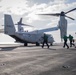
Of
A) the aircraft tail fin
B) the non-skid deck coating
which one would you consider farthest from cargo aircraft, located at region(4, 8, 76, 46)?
the non-skid deck coating

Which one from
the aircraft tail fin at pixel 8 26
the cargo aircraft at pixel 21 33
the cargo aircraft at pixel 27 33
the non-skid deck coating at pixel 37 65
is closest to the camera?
the non-skid deck coating at pixel 37 65

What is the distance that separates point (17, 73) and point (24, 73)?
0.26 m

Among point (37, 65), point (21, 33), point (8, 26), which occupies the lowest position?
point (37, 65)

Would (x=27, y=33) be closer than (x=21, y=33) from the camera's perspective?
No

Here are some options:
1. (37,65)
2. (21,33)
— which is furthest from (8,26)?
(37,65)

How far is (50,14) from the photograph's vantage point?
5922 cm

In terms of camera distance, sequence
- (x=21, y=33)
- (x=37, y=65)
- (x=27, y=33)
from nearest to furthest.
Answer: (x=37, y=65)
(x=21, y=33)
(x=27, y=33)

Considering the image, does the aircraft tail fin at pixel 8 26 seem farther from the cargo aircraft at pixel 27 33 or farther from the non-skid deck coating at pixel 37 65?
the non-skid deck coating at pixel 37 65

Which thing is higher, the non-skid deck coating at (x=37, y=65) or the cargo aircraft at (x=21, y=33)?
the cargo aircraft at (x=21, y=33)

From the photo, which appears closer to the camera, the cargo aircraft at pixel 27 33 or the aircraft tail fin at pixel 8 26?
the aircraft tail fin at pixel 8 26

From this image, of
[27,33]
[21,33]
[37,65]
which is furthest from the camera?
[27,33]

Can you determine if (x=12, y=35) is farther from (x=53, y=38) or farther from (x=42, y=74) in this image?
(x=42, y=74)

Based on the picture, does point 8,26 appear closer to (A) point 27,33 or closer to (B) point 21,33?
(B) point 21,33

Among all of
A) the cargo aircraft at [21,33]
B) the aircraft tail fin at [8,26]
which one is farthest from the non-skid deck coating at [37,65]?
the cargo aircraft at [21,33]
